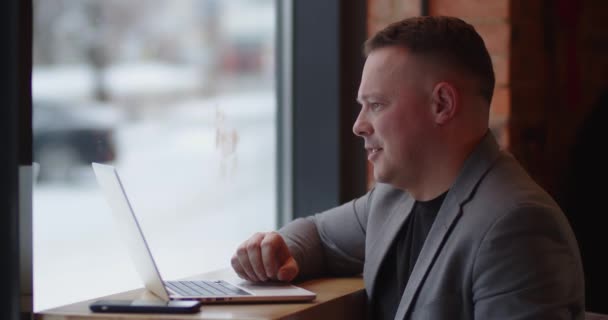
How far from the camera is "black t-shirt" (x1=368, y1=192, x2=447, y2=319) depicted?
5.82 feet

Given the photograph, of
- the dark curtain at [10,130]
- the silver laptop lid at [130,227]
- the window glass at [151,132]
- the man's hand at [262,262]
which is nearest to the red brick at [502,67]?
the window glass at [151,132]

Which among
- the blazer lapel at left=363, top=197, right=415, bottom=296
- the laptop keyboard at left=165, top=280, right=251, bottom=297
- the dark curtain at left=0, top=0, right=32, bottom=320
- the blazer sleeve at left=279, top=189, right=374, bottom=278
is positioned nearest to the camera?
the dark curtain at left=0, top=0, right=32, bottom=320

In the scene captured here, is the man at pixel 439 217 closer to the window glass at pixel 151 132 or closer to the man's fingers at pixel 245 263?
the man's fingers at pixel 245 263

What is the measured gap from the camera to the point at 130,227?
1.49 metres

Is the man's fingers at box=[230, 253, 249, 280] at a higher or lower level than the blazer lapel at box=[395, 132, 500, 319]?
lower

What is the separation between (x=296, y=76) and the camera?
236 centimetres

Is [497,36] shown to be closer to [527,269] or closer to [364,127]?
[364,127]

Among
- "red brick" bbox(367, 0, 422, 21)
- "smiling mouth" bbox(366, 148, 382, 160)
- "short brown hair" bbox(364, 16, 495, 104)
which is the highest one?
"red brick" bbox(367, 0, 422, 21)

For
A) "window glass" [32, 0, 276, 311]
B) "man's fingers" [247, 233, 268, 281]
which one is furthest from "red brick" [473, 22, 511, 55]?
"man's fingers" [247, 233, 268, 281]

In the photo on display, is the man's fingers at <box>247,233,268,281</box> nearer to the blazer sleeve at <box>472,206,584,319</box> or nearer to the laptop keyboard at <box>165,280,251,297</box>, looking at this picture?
the laptop keyboard at <box>165,280,251,297</box>

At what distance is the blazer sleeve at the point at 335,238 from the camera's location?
1928mm

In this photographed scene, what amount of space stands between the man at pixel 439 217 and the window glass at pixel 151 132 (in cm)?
29

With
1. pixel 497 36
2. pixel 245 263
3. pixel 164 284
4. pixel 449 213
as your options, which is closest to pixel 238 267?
pixel 245 263

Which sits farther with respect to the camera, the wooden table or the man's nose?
the man's nose
